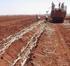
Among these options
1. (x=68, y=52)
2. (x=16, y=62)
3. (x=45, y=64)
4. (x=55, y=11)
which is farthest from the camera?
(x=55, y=11)

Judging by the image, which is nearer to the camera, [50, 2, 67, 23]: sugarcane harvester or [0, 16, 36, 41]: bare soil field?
[0, 16, 36, 41]: bare soil field

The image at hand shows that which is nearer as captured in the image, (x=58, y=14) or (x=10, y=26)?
(x=10, y=26)

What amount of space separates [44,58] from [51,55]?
99 cm

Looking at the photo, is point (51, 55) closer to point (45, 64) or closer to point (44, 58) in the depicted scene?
point (44, 58)

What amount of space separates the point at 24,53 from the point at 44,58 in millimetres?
1152

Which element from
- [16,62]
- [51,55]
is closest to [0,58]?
[16,62]

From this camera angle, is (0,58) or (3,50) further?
(3,50)

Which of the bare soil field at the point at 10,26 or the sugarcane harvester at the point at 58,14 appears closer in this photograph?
the bare soil field at the point at 10,26

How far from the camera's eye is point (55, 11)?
53.4 metres

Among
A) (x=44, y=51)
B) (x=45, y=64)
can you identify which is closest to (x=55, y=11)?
(x=44, y=51)

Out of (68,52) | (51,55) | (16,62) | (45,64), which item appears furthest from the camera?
(68,52)

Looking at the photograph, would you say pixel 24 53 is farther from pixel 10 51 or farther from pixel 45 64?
pixel 45 64

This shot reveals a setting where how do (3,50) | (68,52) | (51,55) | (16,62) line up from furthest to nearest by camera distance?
(68,52) → (51,55) → (3,50) → (16,62)

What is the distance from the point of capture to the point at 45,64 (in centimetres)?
1161
